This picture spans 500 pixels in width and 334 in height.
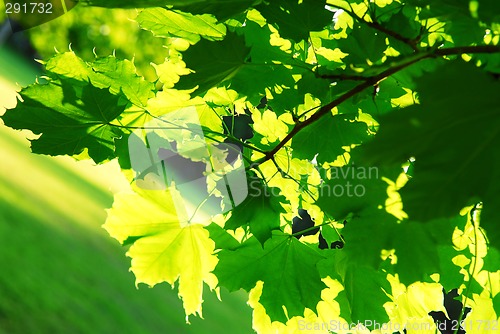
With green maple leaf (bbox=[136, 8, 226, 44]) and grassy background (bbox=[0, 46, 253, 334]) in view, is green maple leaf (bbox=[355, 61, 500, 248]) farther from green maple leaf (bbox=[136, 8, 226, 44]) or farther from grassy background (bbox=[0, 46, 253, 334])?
grassy background (bbox=[0, 46, 253, 334])

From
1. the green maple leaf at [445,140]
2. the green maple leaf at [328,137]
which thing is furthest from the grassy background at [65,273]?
the green maple leaf at [445,140]

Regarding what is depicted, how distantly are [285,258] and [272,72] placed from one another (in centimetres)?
33

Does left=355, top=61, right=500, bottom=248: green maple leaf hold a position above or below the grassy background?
above

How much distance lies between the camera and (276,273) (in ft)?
3.03

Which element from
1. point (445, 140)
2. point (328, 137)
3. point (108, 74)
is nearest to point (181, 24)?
point (108, 74)

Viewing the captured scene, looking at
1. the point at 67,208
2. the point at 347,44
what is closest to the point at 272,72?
the point at 347,44

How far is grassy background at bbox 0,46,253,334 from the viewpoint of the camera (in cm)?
344

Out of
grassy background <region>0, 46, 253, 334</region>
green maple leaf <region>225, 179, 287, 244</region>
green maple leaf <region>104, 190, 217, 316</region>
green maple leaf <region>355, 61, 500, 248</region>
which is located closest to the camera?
green maple leaf <region>355, 61, 500, 248</region>

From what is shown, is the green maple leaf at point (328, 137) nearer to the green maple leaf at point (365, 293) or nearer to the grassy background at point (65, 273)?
the green maple leaf at point (365, 293)

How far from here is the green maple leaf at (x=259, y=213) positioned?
2.64 ft

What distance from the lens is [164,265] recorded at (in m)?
0.92

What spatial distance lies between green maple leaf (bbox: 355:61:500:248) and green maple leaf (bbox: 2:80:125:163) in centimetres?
53

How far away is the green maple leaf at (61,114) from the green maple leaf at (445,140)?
0.53m

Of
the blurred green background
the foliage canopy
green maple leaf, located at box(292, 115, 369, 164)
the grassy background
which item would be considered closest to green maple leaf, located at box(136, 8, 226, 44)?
the foliage canopy
